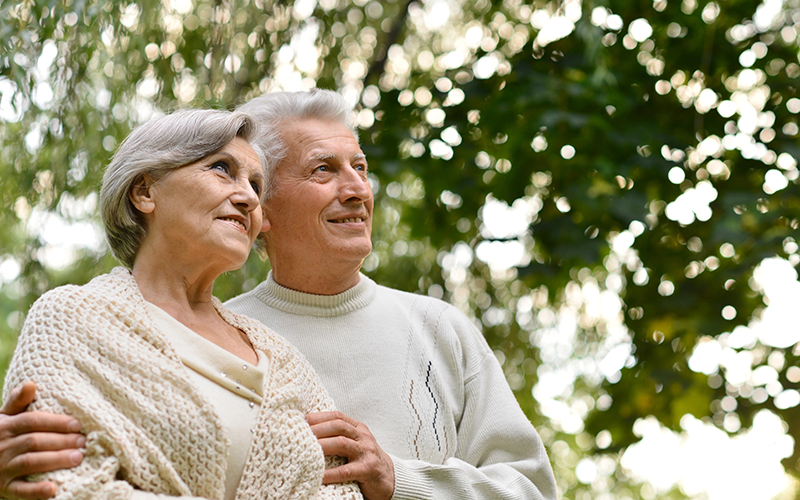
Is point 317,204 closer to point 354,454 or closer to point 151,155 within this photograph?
point 151,155

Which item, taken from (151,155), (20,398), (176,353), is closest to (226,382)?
(176,353)

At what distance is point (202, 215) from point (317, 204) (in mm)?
577

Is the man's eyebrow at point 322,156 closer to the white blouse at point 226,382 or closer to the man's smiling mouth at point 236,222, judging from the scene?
the man's smiling mouth at point 236,222

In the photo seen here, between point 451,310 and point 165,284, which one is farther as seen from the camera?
point 451,310

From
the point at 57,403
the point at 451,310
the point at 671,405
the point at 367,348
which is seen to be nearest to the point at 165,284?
the point at 57,403

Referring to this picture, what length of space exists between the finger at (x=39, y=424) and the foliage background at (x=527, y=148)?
1.46 m

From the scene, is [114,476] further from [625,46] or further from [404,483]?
[625,46]

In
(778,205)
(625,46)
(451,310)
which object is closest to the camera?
Answer: (451,310)

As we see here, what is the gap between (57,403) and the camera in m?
1.37

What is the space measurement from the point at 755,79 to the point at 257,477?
3495 mm

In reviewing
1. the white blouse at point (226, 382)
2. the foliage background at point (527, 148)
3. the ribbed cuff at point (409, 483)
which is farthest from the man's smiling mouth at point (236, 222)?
the foliage background at point (527, 148)

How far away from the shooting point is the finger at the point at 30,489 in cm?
132

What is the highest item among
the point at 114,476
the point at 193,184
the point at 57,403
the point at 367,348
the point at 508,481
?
the point at 193,184

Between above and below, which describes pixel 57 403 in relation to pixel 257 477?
above
